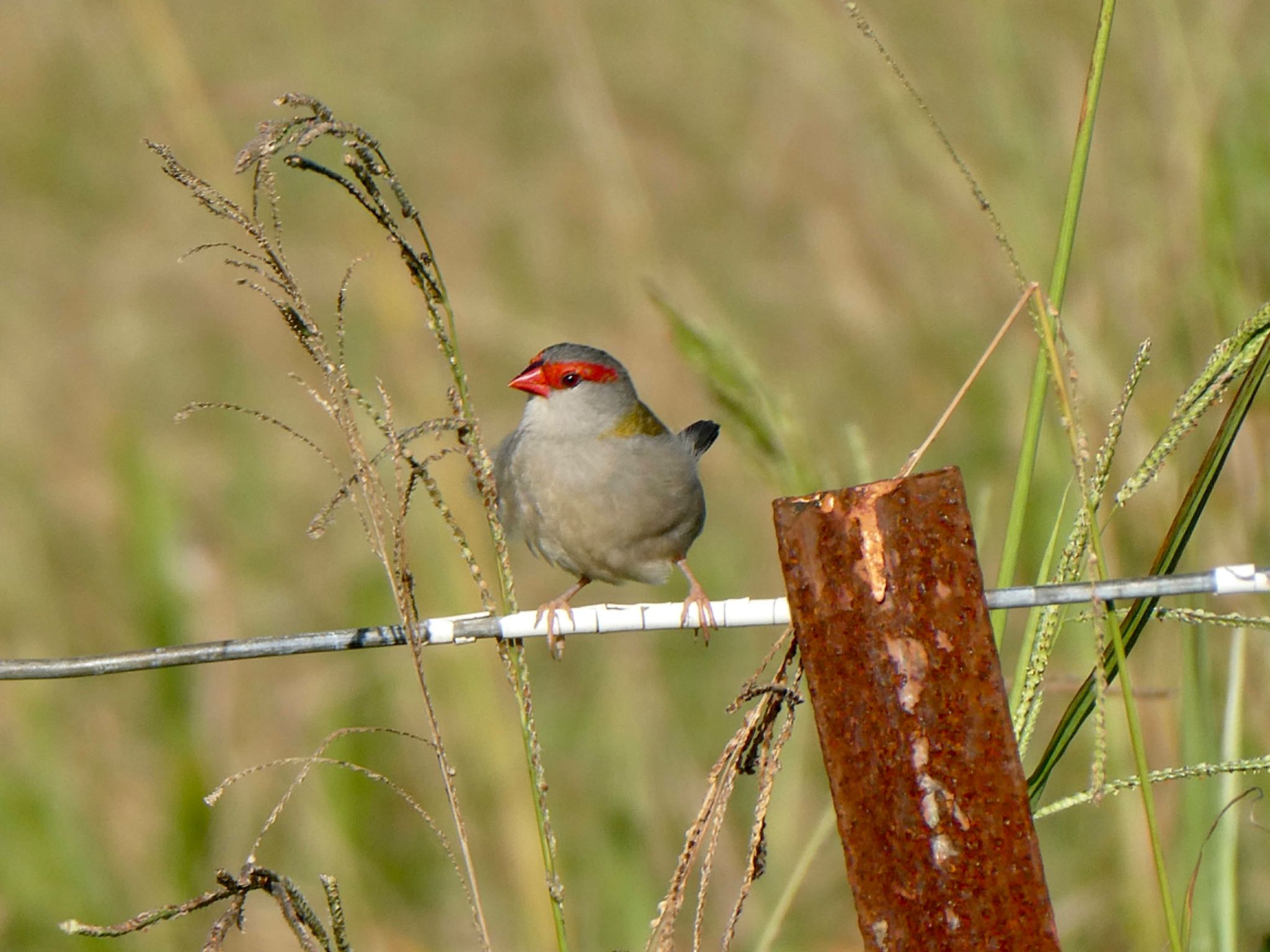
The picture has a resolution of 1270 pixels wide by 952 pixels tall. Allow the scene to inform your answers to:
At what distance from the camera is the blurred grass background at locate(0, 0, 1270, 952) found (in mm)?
2959

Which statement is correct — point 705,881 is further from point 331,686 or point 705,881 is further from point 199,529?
point 199,529

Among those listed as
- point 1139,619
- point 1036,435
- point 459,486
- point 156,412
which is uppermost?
point 156,412

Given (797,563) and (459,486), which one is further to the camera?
(459,486)

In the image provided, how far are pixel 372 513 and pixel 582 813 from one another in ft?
8.28

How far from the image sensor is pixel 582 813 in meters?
3.88

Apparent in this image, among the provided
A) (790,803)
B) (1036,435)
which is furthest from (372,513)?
(790,803)

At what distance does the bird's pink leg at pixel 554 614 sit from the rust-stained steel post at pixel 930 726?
1.40 feet

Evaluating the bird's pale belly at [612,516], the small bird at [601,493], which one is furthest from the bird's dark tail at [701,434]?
the bird's pale belly at [612,516]

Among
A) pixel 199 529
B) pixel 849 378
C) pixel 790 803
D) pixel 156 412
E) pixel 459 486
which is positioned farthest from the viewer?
pixel 156 412

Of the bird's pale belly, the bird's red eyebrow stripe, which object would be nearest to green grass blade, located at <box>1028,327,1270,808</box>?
the bird's pale belly

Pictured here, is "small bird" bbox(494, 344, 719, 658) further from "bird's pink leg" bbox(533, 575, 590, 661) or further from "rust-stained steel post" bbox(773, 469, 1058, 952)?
"rust-stained steel post" bbox(773, 469, 1058, 952)

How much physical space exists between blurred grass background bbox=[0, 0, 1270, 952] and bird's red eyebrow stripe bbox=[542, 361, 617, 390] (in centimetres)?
32

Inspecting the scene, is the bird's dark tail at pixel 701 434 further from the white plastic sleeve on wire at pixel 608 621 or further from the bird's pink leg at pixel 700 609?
the white plastic sleeve on wire at pixel 608 621

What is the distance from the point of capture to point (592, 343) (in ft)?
17.1
